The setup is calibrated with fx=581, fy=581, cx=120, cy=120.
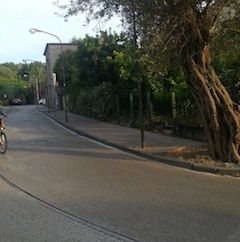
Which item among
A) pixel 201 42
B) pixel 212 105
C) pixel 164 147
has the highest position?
pixel 201 42

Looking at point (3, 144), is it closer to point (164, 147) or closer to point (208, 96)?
point (164, 147)

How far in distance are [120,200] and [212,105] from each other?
5201 millimetres

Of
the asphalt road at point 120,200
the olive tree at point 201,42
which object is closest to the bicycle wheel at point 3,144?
the asphalt road at point 120,200

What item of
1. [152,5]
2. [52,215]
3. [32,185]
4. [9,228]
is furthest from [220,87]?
[9,228]

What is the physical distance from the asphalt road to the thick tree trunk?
4.52 ft

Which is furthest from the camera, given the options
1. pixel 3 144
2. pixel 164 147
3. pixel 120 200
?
pixel 3 144

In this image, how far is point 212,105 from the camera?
14.4 meters

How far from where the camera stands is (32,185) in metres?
12.3

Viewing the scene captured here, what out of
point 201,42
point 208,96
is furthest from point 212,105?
point 201,42

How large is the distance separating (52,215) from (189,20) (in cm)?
693

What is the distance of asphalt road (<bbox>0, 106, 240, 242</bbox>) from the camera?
26.0 ft

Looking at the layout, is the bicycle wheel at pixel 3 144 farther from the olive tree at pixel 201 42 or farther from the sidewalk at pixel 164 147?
the olive tree at pixel 201 42

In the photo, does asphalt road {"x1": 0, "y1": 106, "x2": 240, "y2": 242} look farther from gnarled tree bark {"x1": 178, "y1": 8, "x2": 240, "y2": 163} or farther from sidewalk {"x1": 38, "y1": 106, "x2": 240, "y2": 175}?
gnarled tree bark {"x1": 178, "y1": 8, "x2": 240, "y2": 163}

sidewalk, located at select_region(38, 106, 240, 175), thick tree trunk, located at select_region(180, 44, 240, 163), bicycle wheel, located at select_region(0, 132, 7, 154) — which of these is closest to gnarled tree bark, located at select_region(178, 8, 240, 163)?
thick tree trunk, located at select_region(180, 44, 240, 163)
